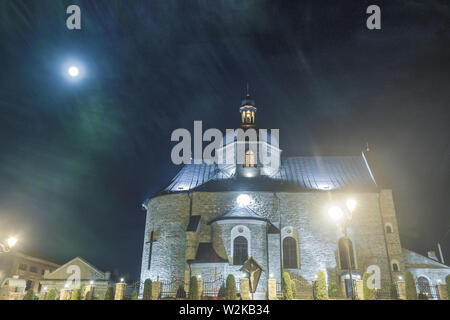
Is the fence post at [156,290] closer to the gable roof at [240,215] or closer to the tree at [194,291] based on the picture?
the tree at [194,291]

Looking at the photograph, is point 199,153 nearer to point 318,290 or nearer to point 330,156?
point 330,156

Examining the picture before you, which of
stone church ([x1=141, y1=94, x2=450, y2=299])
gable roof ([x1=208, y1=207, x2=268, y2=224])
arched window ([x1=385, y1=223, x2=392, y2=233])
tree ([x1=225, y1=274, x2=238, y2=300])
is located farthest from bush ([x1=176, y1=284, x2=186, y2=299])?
arched window ([x1=385, y1=223, x2=392, y2=233])

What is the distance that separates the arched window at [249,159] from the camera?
30422 millimetres

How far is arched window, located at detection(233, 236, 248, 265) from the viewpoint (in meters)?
24.3

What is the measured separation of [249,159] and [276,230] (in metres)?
7.59

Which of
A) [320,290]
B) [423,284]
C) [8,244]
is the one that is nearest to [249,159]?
[320,290]

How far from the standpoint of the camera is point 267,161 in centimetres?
3119

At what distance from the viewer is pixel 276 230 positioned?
2534 cm

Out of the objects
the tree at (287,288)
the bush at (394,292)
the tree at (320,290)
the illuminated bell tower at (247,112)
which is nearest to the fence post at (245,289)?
the tree at (287,288)

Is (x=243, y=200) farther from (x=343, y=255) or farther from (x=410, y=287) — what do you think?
(x=410, y=287)

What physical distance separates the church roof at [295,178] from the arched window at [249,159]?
1490 millimetres

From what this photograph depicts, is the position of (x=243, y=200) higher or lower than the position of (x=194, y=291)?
higher
